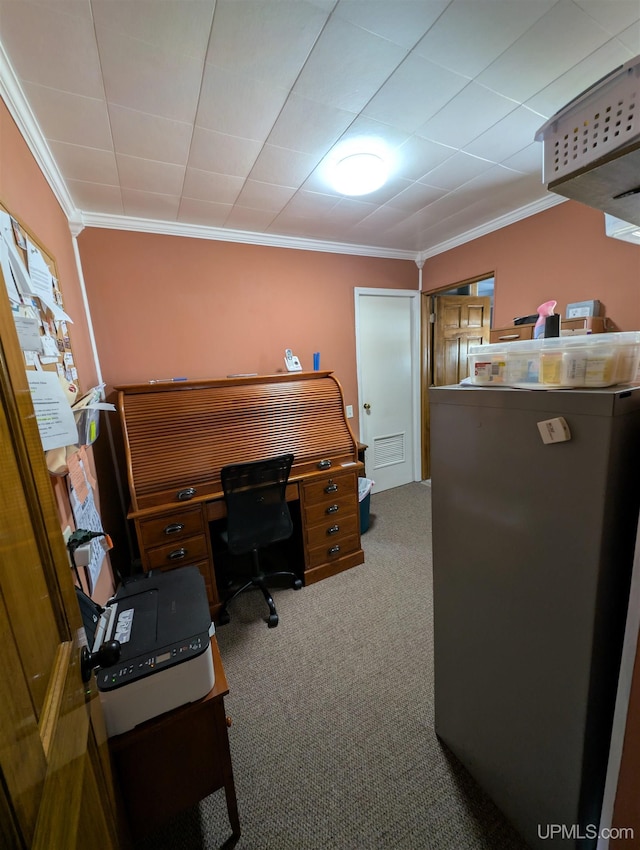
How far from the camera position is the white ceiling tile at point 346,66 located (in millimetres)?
1123

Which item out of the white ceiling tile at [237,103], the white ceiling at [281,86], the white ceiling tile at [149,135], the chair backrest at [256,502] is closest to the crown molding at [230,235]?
the white ceiling at [281,86]

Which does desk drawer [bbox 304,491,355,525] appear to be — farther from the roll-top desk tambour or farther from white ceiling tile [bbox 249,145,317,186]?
white ceiling tile [bbox 249,145,317,186]

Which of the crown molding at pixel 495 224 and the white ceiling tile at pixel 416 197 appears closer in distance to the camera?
the white ceiling tile at pixel 416 197

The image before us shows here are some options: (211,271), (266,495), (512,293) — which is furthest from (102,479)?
(512,293)

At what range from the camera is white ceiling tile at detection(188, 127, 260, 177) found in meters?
1.58

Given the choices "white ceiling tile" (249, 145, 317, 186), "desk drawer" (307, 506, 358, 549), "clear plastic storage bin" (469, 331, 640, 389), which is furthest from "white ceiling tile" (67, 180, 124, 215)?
"desk drawer" (307, 506, 358, 549)

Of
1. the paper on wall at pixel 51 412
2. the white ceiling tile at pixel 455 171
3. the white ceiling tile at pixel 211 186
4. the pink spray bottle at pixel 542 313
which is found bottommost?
the paper on wall at pixel 51 412

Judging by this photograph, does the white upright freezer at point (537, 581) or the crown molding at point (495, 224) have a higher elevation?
the crown molding at point (495, 224)

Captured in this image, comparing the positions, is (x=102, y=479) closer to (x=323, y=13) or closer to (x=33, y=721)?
(x=33, y=721)

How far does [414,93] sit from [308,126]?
19.0 inches

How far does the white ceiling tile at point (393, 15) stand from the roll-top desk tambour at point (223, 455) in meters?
1.73

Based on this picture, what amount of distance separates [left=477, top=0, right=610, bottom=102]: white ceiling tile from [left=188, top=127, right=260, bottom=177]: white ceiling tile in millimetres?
1094

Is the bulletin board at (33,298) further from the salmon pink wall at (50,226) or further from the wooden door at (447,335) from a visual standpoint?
the wooden door at (447,335)

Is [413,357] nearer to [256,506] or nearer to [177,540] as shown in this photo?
[256,506]
